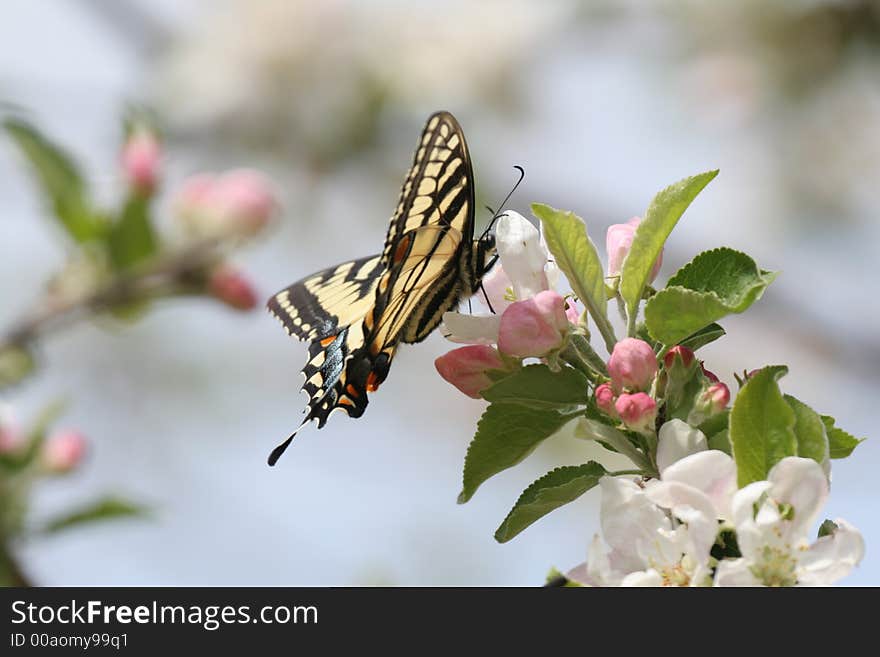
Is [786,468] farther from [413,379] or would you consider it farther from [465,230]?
[413,379]

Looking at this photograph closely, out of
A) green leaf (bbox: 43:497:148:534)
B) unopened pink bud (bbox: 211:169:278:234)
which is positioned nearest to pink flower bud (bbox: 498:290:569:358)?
green leaf (bbox: 43:497:148:534)

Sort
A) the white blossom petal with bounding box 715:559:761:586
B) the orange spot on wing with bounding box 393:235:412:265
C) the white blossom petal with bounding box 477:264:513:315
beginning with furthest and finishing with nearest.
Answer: the orange spot on wing with bounding box 393:235:412:265 → the white blossom petal with bounding box 477:264:513:315 → the white blossom petal with bounding box 715:559:761:586

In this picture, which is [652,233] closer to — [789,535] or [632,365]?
[632,365]

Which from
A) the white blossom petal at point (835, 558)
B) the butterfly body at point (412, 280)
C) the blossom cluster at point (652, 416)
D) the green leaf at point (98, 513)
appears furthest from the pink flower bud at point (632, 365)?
the green leaf at point (98, 513)

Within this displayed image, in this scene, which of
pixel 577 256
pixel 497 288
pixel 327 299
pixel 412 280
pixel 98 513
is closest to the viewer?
pixel 577 256

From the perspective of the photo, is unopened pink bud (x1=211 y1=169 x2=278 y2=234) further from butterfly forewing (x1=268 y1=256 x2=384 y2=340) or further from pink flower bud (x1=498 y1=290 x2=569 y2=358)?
pink flower bud (x1=498 y1=290 x2=569 y2=358)

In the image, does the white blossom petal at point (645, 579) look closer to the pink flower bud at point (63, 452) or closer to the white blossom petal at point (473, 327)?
the white blossom petal at point (473, 327)

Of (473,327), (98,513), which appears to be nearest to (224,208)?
(98,513)
